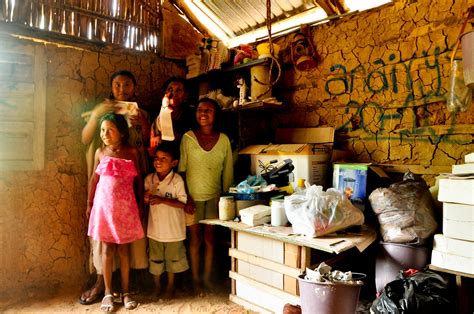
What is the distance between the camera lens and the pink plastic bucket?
83.3 inches

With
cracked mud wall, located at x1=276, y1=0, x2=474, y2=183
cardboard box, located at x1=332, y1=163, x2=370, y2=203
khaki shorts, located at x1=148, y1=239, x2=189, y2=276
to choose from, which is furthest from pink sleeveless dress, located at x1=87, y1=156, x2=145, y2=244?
cracked mud wall, located at x1=276, y1=0, x2=474, y2=183

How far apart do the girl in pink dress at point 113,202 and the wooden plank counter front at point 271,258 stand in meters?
0.71

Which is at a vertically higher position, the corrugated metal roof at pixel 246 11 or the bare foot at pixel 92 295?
the corrugated metal roof at pixel 246 11

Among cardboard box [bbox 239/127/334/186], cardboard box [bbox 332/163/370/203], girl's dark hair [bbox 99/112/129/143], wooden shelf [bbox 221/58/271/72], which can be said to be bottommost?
cardboard box [bbox 332/163/370/203]

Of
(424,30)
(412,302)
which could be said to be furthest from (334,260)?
(424,30)

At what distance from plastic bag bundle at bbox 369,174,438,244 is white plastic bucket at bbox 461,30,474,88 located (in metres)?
0.78

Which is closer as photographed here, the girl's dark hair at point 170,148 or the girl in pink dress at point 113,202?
the girl in pink dress at point 113,202

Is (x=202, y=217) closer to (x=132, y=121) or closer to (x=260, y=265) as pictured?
(x=260, y=265)

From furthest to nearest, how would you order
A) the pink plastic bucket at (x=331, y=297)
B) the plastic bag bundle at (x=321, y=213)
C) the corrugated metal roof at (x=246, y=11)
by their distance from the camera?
the corrugated metal roof at (x=246, y=11) → the plastic bag bundle at (x=321, y=213) → the pink plastic bucket at (x=331, y=297)

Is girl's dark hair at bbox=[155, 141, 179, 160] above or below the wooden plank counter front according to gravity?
above

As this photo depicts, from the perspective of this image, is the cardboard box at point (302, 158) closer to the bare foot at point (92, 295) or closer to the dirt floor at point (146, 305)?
the dirt floor at point (146, 305)

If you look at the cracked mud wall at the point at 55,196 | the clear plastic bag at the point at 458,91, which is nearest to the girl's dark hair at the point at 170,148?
the cracked mud wall at the point at 55,196

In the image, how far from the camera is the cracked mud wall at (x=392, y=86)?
Result: 8.99 feet

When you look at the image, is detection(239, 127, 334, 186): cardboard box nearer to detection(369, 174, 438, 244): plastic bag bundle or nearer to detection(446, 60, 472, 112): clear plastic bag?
detection(369, 174, 438, 244): plastic bag bundle
